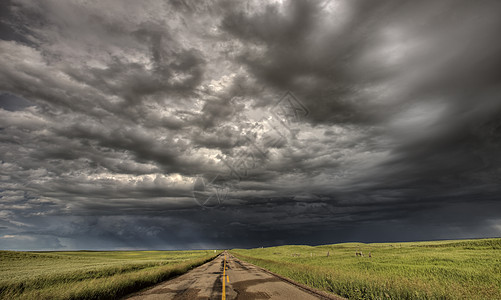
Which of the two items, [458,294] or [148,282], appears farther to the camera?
[148,282]

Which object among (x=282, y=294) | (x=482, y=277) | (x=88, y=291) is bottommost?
(x=482, y=277)

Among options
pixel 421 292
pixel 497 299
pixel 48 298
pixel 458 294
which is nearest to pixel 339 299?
pixel 421 292

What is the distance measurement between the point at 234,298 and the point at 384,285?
23.8 feet

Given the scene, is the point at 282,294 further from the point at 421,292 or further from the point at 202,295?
the point at 421,292

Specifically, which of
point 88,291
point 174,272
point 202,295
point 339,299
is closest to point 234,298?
point 202,295

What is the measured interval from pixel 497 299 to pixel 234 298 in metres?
10.7

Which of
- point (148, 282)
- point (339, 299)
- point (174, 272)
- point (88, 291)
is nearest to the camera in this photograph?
point (339, 299)

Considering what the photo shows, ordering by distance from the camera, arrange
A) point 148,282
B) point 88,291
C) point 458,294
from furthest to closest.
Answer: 1. point 148,282
2. point 88,291
3. point 458,294

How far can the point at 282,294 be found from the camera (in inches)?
415

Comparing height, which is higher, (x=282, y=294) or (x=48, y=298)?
(x=48, y=298)

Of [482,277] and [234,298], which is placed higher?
[234,298]

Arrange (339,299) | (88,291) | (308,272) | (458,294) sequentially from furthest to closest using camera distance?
(308,272), (88,291), (339,299), (458,294)

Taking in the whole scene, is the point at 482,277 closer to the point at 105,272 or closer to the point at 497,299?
the point at 497,299

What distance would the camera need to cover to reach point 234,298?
1006 cm
